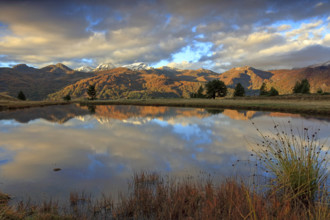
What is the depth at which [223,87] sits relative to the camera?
10619 cm

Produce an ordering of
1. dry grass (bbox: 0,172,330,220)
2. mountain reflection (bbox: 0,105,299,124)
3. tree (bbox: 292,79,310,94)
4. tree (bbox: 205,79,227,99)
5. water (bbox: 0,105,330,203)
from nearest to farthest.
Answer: dry grass (bbox: 0,172,330,220) < water (bbox: 0,105,330,203) < mountain reflection (bbox: 0,105,299,124) < tree (bbox: 205,79,227,99) < tree (bbox: 292,79,310,94)

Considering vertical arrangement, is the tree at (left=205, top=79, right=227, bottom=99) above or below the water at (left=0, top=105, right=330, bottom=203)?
above

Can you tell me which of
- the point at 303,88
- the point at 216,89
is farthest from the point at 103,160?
the point at 303,88

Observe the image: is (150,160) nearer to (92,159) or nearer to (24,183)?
(92,159)

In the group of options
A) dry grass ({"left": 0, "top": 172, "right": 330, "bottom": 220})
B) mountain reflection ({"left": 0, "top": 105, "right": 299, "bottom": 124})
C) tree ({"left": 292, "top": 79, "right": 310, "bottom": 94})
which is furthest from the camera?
tree ({"left": 292, "top": 79, "right": 310, "bottom": 94})

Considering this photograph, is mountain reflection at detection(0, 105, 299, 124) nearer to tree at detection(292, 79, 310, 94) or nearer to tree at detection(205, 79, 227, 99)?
tree at detection(205, 79, 227, 99)

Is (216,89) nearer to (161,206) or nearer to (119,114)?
(119,114)

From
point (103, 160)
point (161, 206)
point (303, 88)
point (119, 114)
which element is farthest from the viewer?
point (303, 88)

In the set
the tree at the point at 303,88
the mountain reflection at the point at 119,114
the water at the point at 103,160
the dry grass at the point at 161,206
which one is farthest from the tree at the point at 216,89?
the dry grass at the point at 161,206

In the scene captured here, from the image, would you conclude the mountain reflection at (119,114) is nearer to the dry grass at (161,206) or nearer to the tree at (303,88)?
the dry grass at (161,206)

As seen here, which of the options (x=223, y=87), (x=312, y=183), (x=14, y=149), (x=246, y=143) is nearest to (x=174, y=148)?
(x=246, y=143)

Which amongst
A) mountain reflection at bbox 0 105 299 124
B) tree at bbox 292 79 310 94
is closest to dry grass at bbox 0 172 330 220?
mountain reflection at bbox 0 105 299 124

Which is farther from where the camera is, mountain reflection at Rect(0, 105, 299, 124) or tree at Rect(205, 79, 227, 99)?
tree at Rect(205, 79, 227, 99)

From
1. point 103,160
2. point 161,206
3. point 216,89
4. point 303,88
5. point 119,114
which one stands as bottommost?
point 103,160
